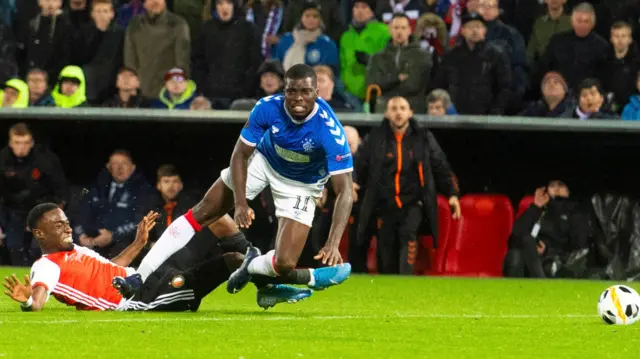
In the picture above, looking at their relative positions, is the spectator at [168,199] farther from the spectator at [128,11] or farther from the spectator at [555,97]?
the spectator at [555,97]

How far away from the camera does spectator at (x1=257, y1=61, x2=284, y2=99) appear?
56.1 ft

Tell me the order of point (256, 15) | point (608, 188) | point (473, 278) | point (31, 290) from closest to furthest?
point (31, 290)
point (473, 278)
point (608, 188)
point (256, 15)

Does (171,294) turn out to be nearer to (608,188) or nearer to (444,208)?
(444,208)

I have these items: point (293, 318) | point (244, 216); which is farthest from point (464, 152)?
point (244, 216)

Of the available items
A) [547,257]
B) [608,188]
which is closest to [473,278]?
[547,257]

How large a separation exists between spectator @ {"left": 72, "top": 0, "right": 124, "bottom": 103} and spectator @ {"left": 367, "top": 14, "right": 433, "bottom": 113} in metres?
3.29

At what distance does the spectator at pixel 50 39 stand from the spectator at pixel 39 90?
2.42ft

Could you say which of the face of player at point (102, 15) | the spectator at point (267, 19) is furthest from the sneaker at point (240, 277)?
the face of player at point (102, 15)

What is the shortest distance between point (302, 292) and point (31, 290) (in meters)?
1.83

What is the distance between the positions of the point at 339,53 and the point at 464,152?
1897mm

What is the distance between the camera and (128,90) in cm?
1728

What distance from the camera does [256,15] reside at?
18.8m

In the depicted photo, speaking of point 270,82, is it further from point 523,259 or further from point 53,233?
point 53,233

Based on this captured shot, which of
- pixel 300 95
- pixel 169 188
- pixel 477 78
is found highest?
pixel 300 95
